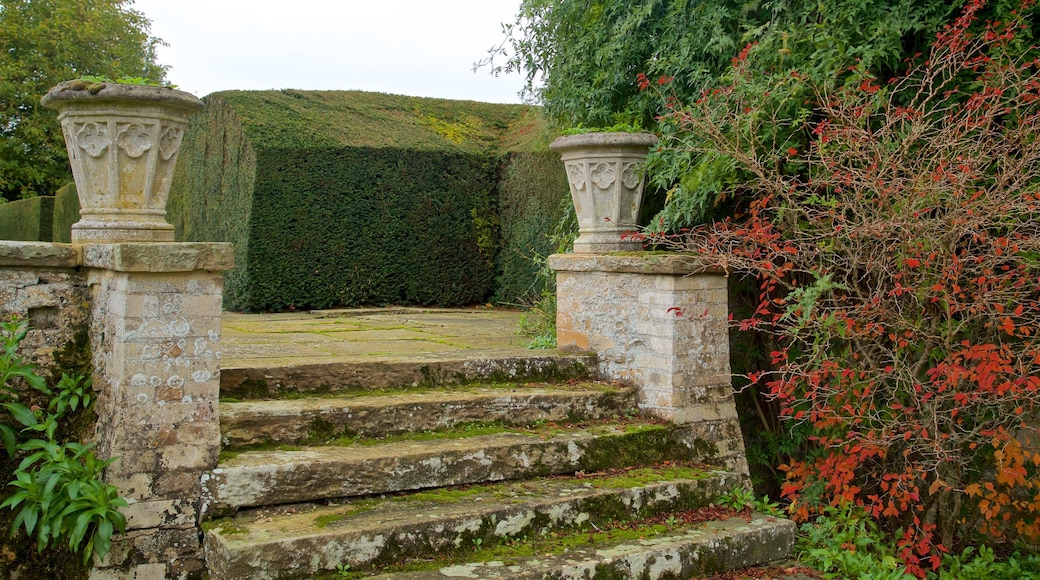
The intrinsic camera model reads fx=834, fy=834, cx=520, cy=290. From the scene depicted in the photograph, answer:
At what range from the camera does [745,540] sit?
3906 mm

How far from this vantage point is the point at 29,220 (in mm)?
11516

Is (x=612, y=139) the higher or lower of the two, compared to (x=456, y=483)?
higher

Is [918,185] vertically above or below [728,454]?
above

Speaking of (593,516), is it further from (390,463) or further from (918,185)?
(918,185)

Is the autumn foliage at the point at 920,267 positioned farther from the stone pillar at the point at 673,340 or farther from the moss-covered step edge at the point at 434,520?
the moss-covered step edge at the point at 434,520

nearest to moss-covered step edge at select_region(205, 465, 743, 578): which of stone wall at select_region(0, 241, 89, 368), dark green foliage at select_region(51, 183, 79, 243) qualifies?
stone wall at select_region(0, 241, 89, 368)

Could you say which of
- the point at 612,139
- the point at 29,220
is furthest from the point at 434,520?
the point at 29,220

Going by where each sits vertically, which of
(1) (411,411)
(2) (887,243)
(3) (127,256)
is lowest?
(1) (411,411)

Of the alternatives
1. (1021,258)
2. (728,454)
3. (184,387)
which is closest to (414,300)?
(728,454)

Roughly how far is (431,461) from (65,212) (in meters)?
8.60

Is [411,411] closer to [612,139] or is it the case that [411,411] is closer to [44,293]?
[44,293]

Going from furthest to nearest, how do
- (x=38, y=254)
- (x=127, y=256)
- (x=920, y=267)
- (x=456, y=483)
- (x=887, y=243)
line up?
(x=887, y=243)
(x=920, y=267)
(x=456, y=483)
(x=38, y=254)
(x=127, y=256)

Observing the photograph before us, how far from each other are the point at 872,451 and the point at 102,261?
12.0 ft

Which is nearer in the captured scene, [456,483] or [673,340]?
[456,483]
